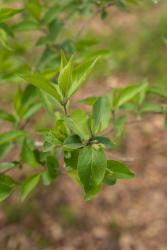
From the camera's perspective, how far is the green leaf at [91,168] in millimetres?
598

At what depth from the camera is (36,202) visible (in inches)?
104

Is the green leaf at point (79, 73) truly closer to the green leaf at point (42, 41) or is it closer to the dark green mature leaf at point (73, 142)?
the dark green mature leaf at point (73, 142)

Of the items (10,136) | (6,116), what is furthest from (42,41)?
(10,136)

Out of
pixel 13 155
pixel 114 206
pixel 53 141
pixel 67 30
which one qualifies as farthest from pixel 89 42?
pixel 67 30

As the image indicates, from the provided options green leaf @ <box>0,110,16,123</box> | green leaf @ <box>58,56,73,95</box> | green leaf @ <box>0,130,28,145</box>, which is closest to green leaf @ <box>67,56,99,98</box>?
green leaf @ <box>58,56,73,95</box>

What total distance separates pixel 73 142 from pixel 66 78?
0.17 metres

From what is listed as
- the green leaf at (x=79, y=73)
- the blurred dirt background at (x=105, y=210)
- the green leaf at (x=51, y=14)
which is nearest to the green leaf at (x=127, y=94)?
the green leaf at (x=79, y=73)

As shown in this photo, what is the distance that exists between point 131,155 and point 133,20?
8.07 feet

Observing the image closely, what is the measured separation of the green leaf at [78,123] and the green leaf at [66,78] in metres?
0.07

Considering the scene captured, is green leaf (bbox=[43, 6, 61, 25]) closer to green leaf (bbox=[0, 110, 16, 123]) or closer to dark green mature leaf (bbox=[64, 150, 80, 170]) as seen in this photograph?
green leaf (bbox=[0, 110, 16, 123])

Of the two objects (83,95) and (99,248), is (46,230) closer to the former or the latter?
(99,248)

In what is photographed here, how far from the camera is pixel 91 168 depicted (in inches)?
23.9

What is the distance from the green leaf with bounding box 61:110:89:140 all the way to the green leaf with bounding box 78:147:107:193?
0.05 metres

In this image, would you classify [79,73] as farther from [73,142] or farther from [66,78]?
[73,142]
